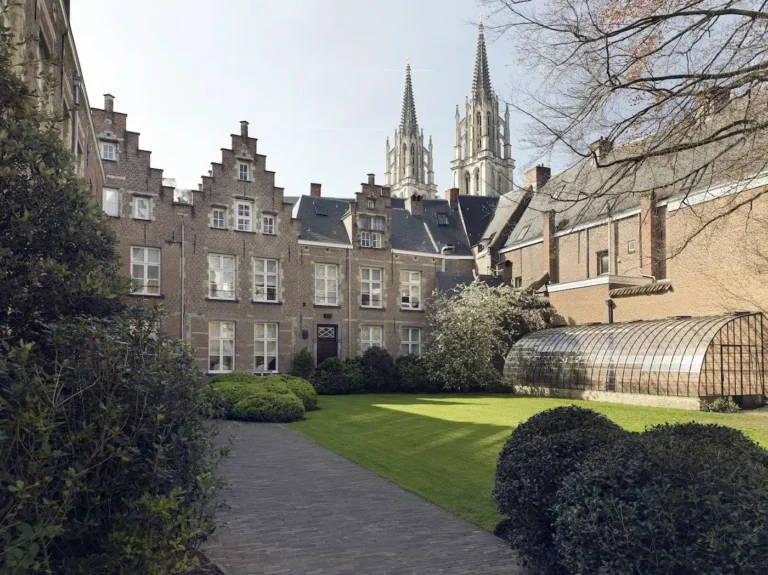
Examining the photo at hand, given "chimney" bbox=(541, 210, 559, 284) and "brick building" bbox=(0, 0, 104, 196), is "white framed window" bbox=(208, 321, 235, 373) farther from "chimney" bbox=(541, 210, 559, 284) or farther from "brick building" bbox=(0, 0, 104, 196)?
"chimney" bbox=(541, 210, 559, 284)

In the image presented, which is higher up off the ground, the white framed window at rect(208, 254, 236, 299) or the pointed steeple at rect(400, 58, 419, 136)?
the pointed steeple at rect(400, 58, 419, 136)

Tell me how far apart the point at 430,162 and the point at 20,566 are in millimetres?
85634

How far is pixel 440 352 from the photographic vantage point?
30.7 metres

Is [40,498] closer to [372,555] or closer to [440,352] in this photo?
[372,555]

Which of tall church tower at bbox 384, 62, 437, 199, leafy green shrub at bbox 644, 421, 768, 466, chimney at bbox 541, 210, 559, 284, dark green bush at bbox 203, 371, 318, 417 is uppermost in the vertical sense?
tall church tower at bbox 384, 62, 437, 199

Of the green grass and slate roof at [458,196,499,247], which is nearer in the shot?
the green grass

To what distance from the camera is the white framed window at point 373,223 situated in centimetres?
3394

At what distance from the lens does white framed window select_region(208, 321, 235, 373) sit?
28891 mm

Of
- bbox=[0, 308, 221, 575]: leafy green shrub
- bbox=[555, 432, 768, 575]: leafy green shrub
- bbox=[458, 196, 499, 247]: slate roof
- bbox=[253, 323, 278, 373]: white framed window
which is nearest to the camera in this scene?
bbox=[0, 308, 221, 575]: leafy green shrub

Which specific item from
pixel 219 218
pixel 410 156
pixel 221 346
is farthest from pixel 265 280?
pixel 410 156

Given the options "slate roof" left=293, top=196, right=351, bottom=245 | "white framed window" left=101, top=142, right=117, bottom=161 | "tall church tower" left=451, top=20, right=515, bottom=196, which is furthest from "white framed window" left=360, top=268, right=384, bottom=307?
"tall church tower" left=451, top=20, right=515, bottom=196

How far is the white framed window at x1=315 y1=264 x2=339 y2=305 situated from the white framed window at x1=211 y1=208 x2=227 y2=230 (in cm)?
548

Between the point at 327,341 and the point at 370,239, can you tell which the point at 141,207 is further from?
the point at 370,239

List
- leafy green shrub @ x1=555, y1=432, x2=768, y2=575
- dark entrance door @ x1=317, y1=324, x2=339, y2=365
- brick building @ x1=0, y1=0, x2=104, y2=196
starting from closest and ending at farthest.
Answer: leafy green shrub @ x1=555, y1=432, x2=768, y2=575, brick building @ x1=0, y1=0, x2=104, y2=196, dark entrance door @ x1=317, y1=324, x2=339, y2=365
